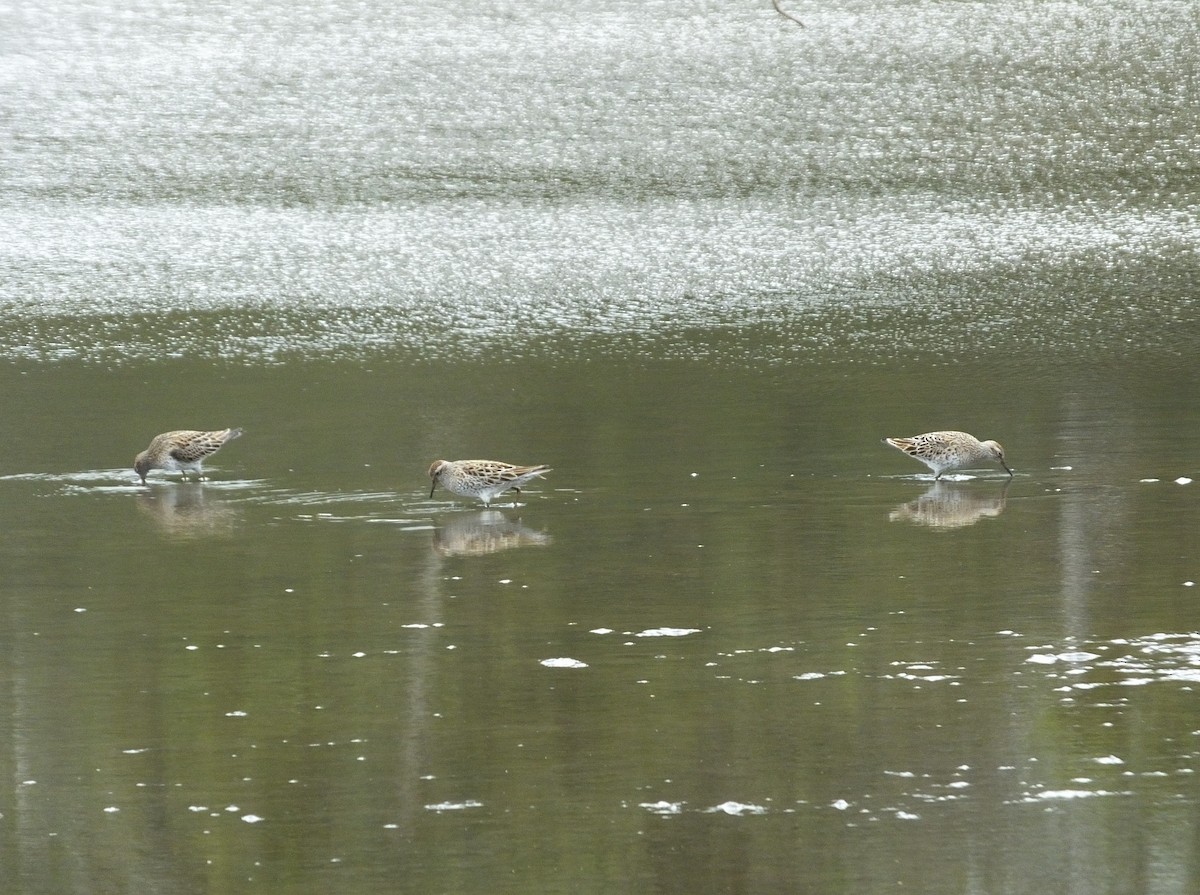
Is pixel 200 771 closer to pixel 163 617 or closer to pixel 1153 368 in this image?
pixel 163 617

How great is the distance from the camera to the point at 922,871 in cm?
700

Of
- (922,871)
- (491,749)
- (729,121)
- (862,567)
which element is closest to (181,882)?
(491,749)

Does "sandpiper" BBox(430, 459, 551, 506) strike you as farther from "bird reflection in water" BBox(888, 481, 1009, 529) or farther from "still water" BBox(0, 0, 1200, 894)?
"bird reflection in water" BBox(888, 481, 1009, 529)

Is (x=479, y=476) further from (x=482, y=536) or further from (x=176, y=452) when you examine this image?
(x=176, y=452)

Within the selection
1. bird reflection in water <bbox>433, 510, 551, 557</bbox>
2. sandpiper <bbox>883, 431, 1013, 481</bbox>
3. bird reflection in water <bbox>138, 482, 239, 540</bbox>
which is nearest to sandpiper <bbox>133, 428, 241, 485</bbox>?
bird reflection in water <bbox>138, 482, 239, 540</bbox>

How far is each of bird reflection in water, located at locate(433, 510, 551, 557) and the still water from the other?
A: 71 mm

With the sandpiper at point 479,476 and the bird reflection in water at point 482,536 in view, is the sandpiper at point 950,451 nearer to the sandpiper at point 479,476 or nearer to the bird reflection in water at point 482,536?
the sandpiper at point 479,476

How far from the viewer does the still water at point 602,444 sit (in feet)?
25.4

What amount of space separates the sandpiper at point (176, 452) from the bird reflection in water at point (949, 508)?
5690 millimetres

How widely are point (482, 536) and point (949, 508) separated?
334 cm

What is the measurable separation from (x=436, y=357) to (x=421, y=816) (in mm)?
14195

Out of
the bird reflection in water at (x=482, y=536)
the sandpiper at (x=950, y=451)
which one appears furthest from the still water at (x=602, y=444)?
the sandpiper at (x=950, y=451)

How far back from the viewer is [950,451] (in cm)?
1492

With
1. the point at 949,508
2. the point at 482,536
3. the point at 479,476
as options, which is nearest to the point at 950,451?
the point at 949,508
